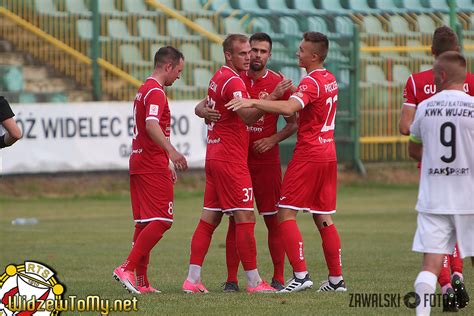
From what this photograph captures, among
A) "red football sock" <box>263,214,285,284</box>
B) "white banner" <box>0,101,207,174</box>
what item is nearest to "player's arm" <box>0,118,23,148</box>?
"red football sock" <box>263,214,285,284</box>

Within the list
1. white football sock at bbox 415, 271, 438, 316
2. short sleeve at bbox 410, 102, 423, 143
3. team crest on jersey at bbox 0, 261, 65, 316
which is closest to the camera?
white football sock at bbox 415, 271, 438, 316

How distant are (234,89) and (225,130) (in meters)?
0.44

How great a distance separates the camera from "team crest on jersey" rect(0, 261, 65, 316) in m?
8.13

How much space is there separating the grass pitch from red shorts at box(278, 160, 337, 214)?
0.79 m

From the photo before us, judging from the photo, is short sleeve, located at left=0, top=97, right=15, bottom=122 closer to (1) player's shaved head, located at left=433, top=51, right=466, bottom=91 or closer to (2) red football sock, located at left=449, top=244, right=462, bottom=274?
(1) player's shaved head, located at left=433, top=51, right=466, bottom=91

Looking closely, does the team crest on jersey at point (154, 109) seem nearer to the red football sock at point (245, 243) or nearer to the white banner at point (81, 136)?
the red football sock at point (245, 243)

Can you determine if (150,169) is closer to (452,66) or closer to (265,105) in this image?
(265,105)

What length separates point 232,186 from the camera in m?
10.1

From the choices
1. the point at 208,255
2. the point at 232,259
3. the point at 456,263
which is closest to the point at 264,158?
the point at 232,259

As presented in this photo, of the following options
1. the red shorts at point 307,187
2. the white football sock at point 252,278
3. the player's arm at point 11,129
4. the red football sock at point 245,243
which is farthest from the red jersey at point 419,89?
the player's arm at point 11,129

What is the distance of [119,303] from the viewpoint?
9.07 meters

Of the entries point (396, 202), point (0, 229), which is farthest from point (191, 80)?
point (0, 229)

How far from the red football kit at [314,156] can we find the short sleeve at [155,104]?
1.25 metres

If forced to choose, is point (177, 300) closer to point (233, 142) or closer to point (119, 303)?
point (119, 303)
